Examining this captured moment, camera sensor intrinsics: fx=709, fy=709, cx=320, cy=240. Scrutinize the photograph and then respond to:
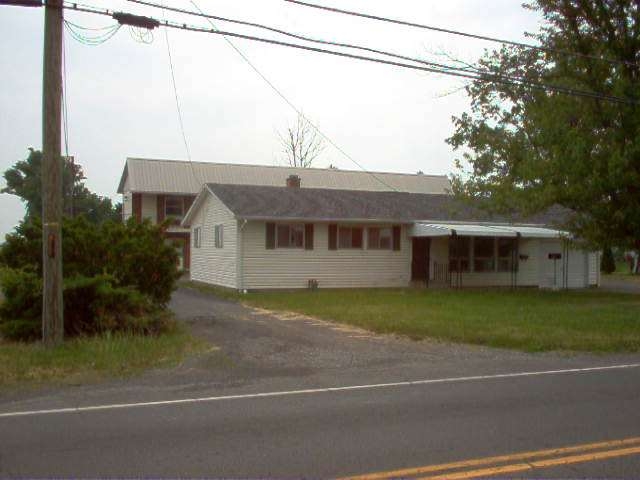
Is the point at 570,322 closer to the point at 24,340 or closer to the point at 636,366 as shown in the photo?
the point at 636,366

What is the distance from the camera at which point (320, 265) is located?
27.5m

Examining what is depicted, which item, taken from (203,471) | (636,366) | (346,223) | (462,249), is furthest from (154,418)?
(462,249)

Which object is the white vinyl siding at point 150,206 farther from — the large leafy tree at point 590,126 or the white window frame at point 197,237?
the large leafy tree at point 590,126

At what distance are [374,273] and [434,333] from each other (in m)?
13.8

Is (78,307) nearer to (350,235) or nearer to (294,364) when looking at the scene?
(294,364)

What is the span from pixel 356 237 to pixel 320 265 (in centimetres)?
199

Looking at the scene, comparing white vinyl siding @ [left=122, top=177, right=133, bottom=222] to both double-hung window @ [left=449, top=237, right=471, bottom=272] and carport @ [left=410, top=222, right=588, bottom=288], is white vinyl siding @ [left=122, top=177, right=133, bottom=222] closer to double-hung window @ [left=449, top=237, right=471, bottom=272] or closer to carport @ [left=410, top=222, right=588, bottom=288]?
carport @ [left=410, top=222, right=588, bottom=288]

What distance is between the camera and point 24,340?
518 inches

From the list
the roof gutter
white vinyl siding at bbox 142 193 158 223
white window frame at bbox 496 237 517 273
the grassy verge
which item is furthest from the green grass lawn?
white vinyl siding at bbox 142 193 158 223

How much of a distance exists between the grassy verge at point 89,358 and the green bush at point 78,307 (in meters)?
0.48

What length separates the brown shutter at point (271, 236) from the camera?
2678 centimetres

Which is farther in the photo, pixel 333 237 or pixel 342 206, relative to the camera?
pixel 342 206

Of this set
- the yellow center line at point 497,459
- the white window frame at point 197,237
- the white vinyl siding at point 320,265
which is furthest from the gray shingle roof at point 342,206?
the yellow center line at point 497,459

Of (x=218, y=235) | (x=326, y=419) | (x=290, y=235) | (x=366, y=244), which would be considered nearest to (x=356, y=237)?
(x=366, y=244)
